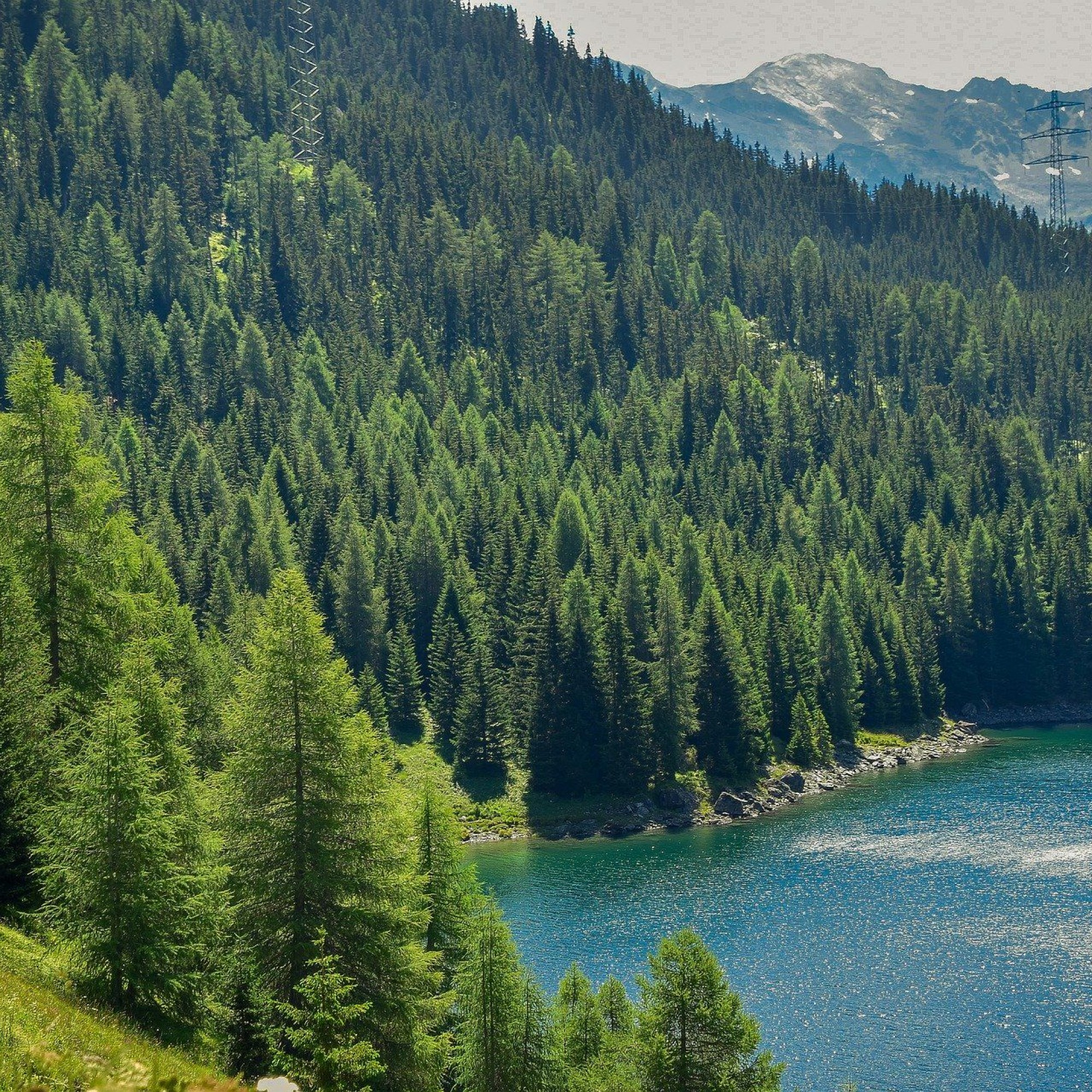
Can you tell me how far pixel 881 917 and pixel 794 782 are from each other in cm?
3359

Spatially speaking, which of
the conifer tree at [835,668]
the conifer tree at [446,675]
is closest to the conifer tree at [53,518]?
the conifer tree at [446,675]

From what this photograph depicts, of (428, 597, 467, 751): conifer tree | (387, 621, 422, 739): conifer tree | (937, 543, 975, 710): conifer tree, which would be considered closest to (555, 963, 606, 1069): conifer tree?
(428, 597, 467, 751): conifer tree

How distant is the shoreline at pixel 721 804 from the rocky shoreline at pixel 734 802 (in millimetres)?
47

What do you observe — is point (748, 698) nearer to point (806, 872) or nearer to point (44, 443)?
point (806, 872)

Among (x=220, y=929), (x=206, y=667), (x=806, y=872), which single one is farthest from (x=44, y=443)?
(x=806, y=872)

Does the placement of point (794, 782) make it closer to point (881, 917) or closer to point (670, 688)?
point (670, 688)

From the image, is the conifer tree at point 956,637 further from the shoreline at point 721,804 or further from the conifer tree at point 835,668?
the shoreline at point 721,804

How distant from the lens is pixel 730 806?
350 ft

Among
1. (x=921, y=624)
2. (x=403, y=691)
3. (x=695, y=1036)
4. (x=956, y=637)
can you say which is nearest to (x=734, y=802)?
(x=403, y=691)

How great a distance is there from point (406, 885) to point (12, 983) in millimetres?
10395

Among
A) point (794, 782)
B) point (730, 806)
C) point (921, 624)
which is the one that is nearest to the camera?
point (730, 806)

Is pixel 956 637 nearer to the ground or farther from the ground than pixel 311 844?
nearer to the ground

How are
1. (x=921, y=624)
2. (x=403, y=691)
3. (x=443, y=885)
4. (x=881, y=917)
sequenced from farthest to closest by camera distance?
(x=921, y=624)
(x=403, y=691)
(x=881, y=917)
(x=443, y=885)

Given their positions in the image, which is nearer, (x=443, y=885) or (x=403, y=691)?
(x=443, y=885)
